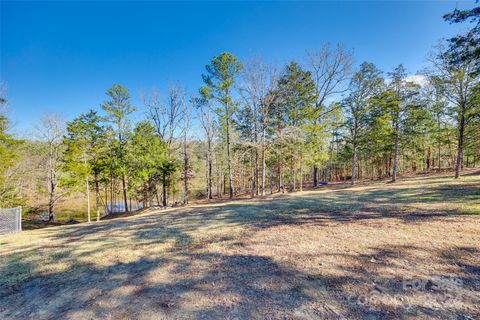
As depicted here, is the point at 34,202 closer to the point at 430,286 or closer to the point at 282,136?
the point at 282,136

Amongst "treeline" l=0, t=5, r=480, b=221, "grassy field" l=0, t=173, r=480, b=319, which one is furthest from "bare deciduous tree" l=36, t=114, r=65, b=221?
"grassy field" l=0, t=173, r=480, b=319

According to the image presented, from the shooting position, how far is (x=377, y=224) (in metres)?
5.57

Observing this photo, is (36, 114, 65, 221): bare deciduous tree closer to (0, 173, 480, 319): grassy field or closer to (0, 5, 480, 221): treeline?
(0, 5, 480, 221): treeline

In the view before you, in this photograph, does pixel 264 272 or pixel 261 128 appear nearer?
pixel 264 272

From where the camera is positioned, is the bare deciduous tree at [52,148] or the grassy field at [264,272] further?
the bare deciduous tree at [52,148]

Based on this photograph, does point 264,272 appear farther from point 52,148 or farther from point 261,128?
point 52,148

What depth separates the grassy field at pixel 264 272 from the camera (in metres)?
2.58

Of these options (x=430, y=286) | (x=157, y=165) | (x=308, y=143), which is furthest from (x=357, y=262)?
(x=157, y=165)

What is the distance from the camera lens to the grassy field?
8.47ft

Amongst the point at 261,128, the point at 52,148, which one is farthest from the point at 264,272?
the point at 52,148

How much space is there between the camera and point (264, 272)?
11.3ft

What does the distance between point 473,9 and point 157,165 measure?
21.9m

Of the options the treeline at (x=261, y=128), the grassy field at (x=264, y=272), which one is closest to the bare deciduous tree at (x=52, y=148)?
Result: the treeline at (x=261, y=128)

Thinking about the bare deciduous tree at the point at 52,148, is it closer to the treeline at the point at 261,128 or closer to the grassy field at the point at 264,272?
the treeline at the point at 261,128
